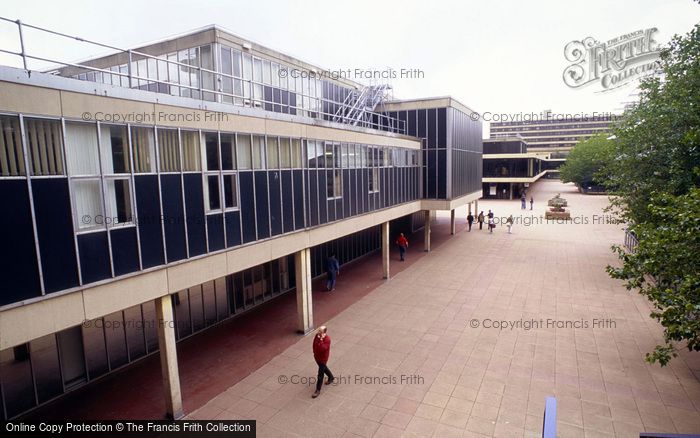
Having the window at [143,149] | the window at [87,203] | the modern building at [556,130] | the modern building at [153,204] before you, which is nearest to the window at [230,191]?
the modern building at [153,204]

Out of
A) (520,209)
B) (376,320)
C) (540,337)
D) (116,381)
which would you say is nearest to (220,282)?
(116,381)

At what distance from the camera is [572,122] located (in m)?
124

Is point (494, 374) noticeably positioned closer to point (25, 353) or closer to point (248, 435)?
point (248, 435)

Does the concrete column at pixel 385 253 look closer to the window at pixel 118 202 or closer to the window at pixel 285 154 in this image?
the window at pixel 285 154

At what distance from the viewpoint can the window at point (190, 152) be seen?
9055 mm

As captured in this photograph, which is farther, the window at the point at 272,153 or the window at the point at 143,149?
the window at the point at 272,153

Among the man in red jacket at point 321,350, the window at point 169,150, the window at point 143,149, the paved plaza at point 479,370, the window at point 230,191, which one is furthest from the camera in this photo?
the window at point 230,191

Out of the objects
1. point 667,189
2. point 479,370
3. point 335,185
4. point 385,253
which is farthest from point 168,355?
point 667,189

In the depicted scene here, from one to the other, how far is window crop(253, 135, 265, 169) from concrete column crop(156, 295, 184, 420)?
Answer: 13.7 ft

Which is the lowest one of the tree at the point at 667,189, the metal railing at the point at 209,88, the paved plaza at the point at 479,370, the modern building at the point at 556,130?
the paved plaza at the point at 479,370

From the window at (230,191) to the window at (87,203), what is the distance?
314 centimetres

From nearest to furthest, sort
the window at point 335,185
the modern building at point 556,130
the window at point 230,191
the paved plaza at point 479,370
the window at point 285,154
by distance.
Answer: the paved plaza at point 479,370
the window at point 230,191
the window at point 285,154
the window at point 335,185
the modern building at point 556,130

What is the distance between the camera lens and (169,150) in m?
8.70

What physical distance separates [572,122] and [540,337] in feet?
432
